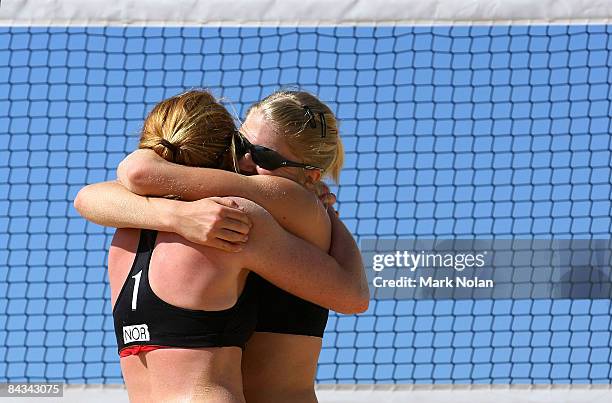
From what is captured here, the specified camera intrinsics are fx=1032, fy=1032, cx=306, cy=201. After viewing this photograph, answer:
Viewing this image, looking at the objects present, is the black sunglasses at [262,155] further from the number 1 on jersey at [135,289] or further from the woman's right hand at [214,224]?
the number 1 on jersey at [135,289]

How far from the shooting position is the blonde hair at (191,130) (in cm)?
226

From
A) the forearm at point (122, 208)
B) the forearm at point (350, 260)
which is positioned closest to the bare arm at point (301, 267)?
the forearm at point (350, 260)

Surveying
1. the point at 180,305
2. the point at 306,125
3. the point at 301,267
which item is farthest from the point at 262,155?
the point at 180,305

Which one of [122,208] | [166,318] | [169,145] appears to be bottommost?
[166,318]

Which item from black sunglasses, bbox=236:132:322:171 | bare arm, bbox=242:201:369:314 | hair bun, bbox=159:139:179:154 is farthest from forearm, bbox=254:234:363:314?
hair bun, bbox=159:139:179:154

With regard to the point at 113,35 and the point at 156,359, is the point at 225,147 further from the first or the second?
the point at 113,35

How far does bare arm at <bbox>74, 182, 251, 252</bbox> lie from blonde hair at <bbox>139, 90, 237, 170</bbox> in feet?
0.42

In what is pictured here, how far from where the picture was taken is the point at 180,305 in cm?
212

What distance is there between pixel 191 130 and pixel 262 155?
0.60ft

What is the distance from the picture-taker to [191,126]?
88.2 inches

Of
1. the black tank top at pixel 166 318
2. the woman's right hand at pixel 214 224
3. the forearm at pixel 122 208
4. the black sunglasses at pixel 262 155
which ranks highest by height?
the black sunglasses at pixel 262 155

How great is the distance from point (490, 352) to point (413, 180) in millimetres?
1071

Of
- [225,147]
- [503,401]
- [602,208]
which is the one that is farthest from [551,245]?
[225,147]

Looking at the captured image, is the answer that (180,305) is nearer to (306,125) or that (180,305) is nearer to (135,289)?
(135,289)
